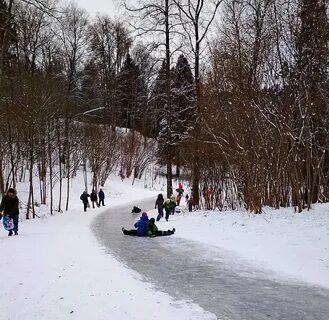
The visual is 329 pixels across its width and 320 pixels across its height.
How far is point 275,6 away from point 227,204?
357 inches

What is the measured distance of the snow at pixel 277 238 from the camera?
9.27 meters

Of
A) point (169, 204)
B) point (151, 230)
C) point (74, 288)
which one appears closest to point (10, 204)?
point (151, 230)

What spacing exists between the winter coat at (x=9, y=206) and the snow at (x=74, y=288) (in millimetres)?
1957

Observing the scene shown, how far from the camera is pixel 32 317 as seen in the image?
592 cm

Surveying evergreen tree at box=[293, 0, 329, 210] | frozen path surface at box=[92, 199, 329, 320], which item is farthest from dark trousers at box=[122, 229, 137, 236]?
evergreen tree at box=[293, 0, 329, 210]

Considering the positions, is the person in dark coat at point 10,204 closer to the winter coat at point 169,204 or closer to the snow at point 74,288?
the snow at point 74,288

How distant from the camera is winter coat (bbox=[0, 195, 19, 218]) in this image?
572 inches

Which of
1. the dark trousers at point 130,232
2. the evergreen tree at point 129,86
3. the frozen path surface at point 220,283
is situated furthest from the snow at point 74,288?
the evergreen tree at point 129,86

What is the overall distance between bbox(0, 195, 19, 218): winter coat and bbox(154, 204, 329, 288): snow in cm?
581

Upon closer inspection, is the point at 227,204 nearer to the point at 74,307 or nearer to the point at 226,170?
the point at 226,170

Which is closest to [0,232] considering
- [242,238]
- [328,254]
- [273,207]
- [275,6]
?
[242,238]

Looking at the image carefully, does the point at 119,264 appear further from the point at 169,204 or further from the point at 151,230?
the point at 169,204

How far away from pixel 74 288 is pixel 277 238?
20.1 ft

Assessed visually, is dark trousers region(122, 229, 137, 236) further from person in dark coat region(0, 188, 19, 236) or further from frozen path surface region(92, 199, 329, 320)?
person in dark coat region(0, 188, 19, 236)
